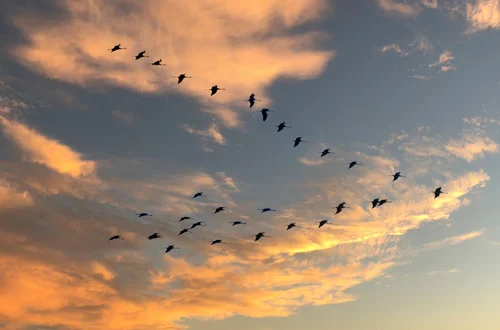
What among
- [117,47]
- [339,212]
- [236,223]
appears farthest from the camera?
[236,223]

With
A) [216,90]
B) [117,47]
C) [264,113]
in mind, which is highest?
[117,47]

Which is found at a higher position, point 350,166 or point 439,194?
point 350,166

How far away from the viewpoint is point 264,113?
279ft

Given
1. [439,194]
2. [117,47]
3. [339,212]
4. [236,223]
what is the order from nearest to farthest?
[117,47] → [439,194] → [339,212] → [236,223]

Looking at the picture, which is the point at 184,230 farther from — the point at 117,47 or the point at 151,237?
the point at 117,47

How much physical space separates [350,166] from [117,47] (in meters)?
48.0

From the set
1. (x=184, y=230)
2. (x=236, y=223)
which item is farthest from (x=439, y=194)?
(x=184, y=230)

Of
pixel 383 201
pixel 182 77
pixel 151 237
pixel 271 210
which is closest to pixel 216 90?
pixel 182 77

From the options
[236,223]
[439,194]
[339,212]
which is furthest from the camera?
[236,223]

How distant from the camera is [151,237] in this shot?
100 metres

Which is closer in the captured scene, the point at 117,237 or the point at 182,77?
the point at 182,77

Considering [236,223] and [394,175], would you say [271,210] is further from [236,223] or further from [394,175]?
[394,175]

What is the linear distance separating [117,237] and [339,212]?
150 ft

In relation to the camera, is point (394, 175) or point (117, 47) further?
point (394, 175)
